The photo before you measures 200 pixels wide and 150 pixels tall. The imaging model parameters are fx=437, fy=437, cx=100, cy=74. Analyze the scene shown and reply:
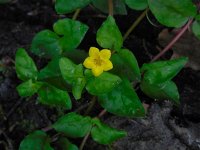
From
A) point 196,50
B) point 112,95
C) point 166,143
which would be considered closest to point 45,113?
point 112,95

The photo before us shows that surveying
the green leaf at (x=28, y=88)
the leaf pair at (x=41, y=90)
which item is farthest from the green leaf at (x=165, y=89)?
the green leaf at (x=28, y=88)

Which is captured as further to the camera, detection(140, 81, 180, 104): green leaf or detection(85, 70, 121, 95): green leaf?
detection(140, 81, 180, 104): green leaf

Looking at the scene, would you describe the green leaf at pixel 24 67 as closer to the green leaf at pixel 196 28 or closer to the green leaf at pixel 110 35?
the green leaf at pixel 110 35

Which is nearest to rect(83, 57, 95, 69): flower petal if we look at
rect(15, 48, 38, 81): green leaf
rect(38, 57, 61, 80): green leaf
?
rect(38, 57, 61, 80): green leaf

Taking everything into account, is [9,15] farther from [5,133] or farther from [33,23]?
[5,133]

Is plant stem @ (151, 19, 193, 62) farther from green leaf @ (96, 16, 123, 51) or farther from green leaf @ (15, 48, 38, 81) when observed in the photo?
green leaf @ (15, 48, 38, 81)

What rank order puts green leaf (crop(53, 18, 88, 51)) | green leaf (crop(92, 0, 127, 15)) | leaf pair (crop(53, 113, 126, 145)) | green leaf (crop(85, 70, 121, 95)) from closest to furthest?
green leaf (crop(85, 70, 121, 95))
leaf pair (crop(53, 113, 126, 145))
green leaf (crop(53, 18, 88, 51))
green leaf (crop(92, 0, 127, 15))

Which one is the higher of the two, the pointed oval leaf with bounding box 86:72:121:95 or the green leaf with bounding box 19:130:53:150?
the pointed oval leaf with bounding box 86:72:121:95
